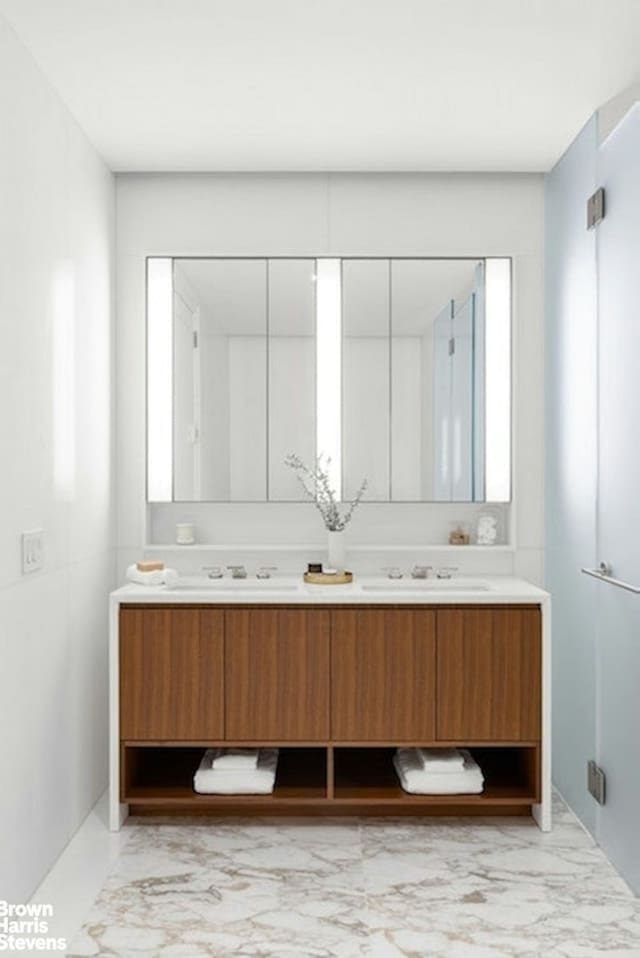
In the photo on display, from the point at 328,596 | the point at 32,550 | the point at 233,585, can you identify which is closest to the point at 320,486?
the point at 233,585

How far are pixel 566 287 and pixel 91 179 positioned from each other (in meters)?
1.84

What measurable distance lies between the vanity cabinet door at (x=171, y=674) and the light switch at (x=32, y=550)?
1.91 feet

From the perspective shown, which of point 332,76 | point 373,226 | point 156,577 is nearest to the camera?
point 332,76

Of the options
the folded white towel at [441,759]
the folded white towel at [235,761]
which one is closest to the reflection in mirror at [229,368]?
the folded white towel at [235,761]

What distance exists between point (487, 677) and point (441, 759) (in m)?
0.36

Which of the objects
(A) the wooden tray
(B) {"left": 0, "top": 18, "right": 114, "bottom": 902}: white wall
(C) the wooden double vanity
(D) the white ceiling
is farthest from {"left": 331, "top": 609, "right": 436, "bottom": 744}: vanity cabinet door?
(D) the white ceiling

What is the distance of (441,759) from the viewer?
3.49 meters

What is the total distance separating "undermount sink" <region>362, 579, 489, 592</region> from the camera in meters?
3.61

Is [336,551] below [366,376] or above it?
below

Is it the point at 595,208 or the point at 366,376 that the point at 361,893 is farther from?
the point at 595,208

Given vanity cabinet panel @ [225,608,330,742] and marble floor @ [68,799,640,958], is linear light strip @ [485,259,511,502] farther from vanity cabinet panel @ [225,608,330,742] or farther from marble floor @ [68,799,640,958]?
marble floor @ [68,799,640,958]

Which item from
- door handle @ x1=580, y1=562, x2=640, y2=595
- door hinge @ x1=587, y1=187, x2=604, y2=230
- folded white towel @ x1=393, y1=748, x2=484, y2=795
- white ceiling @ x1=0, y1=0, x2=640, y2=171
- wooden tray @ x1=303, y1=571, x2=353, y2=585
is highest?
white ceiling @ x1=0, y1=0, x2=640, y2=171

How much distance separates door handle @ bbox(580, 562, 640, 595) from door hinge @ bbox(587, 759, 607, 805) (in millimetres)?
655

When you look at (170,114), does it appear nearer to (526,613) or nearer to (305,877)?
(526,613)
